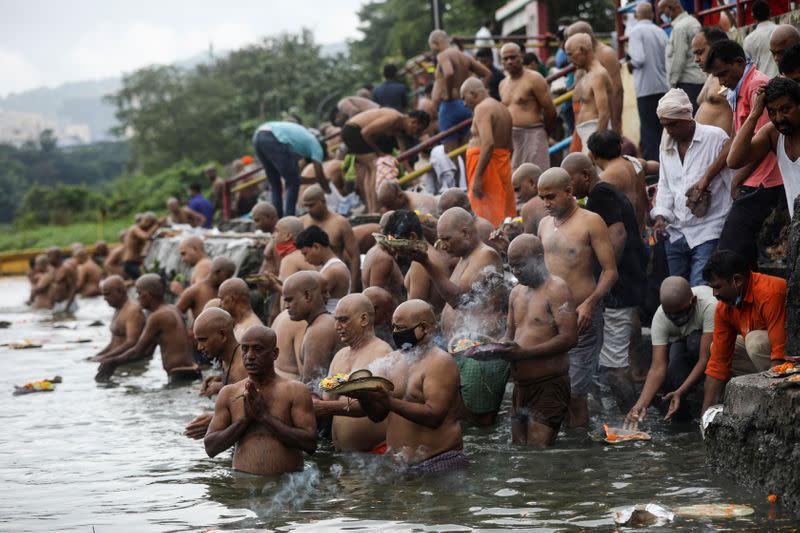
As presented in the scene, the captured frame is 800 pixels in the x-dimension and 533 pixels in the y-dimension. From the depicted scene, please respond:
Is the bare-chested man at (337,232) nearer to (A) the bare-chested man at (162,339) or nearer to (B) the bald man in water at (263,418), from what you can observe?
(A) the bare-chested man at (162,339)

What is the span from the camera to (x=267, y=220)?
13234mm

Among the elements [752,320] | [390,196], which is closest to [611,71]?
[390,196]

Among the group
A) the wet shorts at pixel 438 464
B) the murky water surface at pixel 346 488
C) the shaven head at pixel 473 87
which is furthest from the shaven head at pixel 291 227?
the wet shorts at pixel 438 464

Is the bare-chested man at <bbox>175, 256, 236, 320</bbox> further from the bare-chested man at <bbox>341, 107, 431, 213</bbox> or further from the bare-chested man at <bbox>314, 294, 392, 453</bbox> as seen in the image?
the bare-chested man at <bbox>314, 294, 392, 453</bbox>

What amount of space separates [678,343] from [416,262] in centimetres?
218

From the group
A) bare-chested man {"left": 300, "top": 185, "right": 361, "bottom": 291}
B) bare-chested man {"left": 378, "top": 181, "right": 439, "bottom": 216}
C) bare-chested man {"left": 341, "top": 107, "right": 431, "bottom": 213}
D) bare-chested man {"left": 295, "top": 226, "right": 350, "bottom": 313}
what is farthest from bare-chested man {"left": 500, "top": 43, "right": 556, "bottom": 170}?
bare-chested man {"left": 295, "top": 226, "right": 350, "bottom": 313}

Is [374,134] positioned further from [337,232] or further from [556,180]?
[556,180]

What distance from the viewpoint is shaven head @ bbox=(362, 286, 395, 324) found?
338 inches

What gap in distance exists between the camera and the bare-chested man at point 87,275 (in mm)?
24672

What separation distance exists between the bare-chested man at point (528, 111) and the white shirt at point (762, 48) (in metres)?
2.68

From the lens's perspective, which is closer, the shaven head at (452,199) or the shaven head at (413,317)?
the shaven head at (413,317)

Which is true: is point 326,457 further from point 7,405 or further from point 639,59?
point 639,59

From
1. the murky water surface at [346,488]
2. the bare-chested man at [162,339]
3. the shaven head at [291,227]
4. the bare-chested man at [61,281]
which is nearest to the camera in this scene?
the murky water surface at [346,488]

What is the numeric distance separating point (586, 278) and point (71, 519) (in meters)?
4.06
